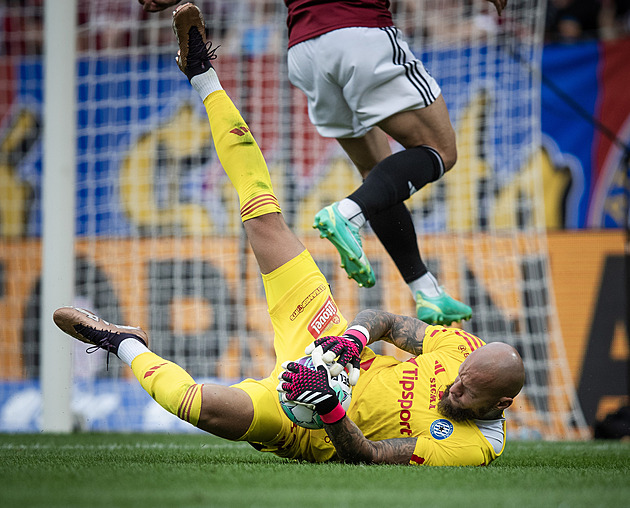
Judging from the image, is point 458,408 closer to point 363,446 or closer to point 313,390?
point 363,446

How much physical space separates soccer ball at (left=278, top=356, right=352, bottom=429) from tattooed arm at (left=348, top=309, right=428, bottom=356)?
0.47 meters

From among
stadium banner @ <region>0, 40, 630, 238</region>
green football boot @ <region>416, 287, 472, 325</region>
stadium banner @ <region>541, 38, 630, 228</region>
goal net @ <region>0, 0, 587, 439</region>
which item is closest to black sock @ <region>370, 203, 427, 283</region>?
green football boot @ <region>416, 287, 472, 325</region>

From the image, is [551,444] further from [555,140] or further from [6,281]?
[6,281]

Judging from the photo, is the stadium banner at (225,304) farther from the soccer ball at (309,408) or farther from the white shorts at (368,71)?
the soccer ball at (309,408)

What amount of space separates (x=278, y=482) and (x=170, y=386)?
0.69m

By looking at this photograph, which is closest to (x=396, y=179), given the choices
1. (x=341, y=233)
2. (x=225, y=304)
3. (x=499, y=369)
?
(x=341, y=233)

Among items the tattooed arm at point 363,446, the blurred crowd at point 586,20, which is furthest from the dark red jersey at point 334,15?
the blurred crowd at point 586,20

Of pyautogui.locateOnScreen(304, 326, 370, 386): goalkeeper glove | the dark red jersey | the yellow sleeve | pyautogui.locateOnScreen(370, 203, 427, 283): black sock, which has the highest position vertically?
the dark red jersey

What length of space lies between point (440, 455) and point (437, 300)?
780 millimetres

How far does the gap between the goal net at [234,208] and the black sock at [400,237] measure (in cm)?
267

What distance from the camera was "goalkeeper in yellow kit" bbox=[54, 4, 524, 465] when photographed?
2.80 m

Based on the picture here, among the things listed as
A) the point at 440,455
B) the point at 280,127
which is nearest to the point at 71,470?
the point at 440,455

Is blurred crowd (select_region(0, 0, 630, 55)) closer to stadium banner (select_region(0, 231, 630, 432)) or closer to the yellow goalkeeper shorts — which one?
stadium banner (select_region(0, 231, 630, 432))

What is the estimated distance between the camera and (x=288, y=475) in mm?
2504
